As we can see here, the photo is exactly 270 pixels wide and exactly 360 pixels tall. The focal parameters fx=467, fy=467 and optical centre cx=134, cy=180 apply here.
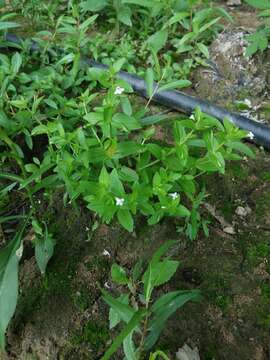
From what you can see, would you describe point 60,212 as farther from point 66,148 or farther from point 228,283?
point 228,283

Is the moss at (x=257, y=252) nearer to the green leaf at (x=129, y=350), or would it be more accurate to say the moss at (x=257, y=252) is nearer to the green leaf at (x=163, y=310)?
the green leaf at (x=163, y=310)

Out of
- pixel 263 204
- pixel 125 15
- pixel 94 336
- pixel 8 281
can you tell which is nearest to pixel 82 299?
pixel 94 336

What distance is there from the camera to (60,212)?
215cm

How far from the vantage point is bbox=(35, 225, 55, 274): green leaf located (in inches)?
75.5

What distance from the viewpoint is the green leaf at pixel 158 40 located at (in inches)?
112

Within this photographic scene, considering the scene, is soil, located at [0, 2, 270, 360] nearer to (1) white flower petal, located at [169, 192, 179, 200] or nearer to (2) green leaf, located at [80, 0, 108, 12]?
(1) white flower petal, located at [169, 192, 179, 200]

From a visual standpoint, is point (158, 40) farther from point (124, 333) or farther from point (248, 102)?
point (124, 333)

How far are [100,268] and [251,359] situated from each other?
0.68m

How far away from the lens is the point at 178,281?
1.86 metres

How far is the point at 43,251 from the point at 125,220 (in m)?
0.43

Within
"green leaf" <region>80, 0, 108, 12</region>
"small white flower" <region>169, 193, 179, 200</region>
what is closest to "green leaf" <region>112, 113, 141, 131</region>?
"small white flower" <region>169, 193, 179, 200</region>

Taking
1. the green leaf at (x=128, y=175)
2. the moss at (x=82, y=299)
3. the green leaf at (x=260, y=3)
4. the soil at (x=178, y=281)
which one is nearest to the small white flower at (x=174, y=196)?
the green leaf at (x=128, y=175)

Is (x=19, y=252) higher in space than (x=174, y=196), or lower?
lower

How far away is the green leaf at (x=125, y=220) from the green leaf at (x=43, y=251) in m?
0.38
